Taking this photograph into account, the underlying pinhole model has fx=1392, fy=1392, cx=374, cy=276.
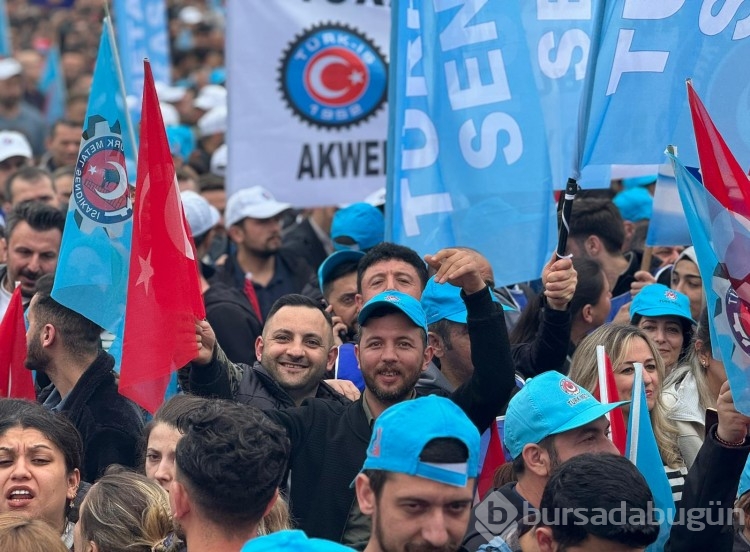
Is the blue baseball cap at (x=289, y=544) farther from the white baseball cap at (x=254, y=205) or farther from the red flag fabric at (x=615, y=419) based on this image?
the white baseball cap at (x=254, y=205)

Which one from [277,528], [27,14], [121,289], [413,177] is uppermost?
[27,14]

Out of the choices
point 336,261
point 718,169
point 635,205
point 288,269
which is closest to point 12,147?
point 288,269

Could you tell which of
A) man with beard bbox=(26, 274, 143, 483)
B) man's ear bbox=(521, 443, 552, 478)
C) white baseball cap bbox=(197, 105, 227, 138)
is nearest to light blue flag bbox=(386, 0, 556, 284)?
man with beard bbox=(26, 274, 143, 483)

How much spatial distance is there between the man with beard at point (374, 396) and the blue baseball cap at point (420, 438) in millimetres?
1134

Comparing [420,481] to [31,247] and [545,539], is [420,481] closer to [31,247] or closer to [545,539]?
[545,539]

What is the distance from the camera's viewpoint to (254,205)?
897cm

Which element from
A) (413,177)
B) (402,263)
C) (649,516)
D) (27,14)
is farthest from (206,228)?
(27,14)

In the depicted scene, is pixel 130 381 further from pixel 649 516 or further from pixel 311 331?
pixel 649 516

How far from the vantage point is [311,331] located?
19.6ft

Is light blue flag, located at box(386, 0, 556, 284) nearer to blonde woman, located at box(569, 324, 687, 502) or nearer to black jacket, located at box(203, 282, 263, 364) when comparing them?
blonde woman, located at box(569, 324, 687, 502)

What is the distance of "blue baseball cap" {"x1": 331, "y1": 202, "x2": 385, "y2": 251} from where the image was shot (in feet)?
26.3

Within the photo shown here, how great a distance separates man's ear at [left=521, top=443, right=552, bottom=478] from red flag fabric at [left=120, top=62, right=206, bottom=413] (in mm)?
1388

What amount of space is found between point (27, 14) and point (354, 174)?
15.1 metres

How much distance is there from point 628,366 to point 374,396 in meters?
1.30
